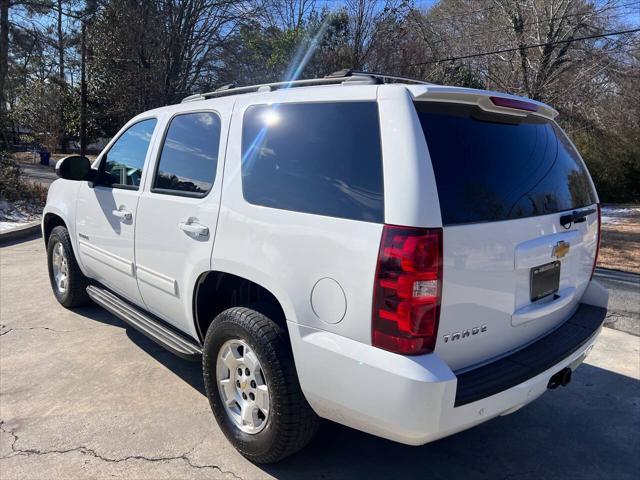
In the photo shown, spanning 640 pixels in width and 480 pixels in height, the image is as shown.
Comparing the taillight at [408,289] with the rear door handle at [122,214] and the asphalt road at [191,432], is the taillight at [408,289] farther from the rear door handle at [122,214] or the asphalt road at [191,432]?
the rear door handle at [122,214]

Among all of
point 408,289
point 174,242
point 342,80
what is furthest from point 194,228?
point 408,289

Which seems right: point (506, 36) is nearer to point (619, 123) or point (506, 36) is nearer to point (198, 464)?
point (619, 123)

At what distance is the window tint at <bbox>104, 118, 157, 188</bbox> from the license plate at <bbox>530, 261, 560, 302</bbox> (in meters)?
2.72

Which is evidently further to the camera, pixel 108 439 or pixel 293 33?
pixel 293 33

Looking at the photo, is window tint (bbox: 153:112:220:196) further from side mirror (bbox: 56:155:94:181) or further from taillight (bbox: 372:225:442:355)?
taillight (bbox: 372:225:442:355)

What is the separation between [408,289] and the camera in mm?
2002

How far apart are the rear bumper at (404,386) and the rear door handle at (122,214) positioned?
1.83 metres

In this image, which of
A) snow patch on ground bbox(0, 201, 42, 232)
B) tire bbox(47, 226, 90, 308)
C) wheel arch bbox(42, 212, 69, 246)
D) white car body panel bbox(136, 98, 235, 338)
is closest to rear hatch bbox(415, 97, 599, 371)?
white car body panel bbox(136, 98, 235, 338)

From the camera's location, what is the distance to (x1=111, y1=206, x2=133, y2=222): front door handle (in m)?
3.59

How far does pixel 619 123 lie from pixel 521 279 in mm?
19140

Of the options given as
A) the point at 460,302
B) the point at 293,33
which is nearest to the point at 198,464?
the point at 460,302

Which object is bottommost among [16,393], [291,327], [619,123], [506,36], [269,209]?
[16,393]

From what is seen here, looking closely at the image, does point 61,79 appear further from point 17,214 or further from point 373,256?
point 373,256

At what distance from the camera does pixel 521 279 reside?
237 cm
